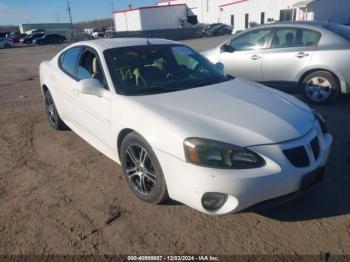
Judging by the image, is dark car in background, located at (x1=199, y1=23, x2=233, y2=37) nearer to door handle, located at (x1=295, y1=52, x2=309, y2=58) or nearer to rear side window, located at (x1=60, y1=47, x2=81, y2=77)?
door handle, located at (x1=295, y1=52, x2=309, y2=58)

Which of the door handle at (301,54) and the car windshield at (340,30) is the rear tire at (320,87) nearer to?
the door handle at (301,54)

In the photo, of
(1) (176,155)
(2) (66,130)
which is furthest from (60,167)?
(1) (176,155)

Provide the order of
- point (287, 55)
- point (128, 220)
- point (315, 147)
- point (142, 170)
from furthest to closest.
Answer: point (287, 55), point (142, 170), point (128, 220), point (315, 147)

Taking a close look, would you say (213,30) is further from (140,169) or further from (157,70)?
(140,169)

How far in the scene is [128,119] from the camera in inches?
123


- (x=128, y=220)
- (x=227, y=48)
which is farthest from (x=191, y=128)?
(x=227, y=48)

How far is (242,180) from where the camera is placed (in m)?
2.49

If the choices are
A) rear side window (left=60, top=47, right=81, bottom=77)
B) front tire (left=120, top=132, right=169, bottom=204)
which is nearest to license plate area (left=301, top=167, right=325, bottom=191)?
front tire (left=120, top=132, right=169, bottom=204)

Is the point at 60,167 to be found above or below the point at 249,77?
below

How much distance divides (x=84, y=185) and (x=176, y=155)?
154 cm

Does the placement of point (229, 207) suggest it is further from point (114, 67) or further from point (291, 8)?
point (291, 8)

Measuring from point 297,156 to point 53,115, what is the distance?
4108 millimetres

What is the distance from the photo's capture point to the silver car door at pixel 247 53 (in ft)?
21.5

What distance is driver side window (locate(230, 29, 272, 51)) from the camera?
259 inches
